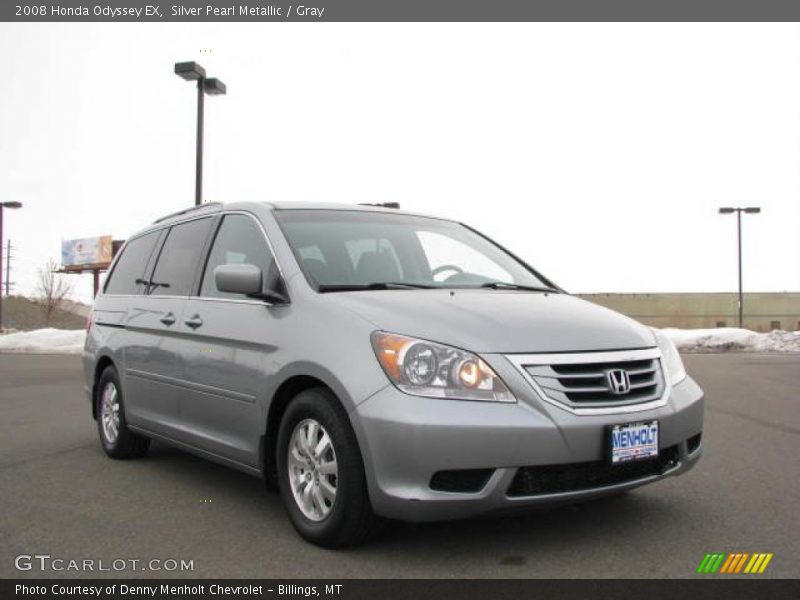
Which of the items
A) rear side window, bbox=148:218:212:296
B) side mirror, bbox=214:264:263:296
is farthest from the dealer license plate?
rear side window, bbox=148:218:212:296

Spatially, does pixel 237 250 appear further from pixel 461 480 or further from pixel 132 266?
pixel 461 480

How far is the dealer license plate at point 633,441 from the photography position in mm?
3568

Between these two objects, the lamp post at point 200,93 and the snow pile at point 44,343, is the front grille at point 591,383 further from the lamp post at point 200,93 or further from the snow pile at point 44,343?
the snow pile at point 44,343

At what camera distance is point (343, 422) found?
3672 mm

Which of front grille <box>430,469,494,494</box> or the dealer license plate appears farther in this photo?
the dealer license plate

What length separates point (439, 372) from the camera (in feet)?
11.6

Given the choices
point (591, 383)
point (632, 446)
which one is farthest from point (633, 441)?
point (591, 383)

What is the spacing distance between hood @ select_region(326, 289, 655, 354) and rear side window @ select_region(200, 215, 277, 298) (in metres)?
0.80

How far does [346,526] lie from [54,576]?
1.29 metres

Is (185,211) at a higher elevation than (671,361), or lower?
higher

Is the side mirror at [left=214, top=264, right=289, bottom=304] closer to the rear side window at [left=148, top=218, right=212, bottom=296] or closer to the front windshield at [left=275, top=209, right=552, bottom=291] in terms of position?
the front windshield at [left=275, top=209, right=552, bottom=291]

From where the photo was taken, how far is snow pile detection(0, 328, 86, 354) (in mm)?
22453

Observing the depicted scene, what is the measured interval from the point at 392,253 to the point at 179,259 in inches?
65.5
